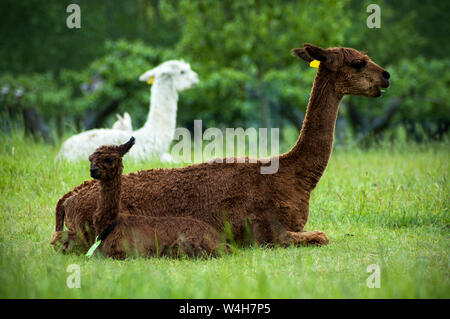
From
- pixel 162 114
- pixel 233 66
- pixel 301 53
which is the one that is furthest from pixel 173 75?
pixel 233 66

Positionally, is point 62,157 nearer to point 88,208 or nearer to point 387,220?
point 88,208

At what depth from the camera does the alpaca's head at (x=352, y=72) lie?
5.16 metres

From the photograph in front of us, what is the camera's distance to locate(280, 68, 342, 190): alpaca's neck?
17.1 ft

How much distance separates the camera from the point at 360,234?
Answer: 5.74 meters

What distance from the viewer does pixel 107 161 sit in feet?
14.3

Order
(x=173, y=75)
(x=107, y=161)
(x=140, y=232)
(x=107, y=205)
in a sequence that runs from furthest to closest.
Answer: (x=173, y=75) < (x=140, y=232) < (x=107, y=205) < (x=107, y=161)

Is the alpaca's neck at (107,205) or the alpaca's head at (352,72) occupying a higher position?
the alpaca's head at (352,72)

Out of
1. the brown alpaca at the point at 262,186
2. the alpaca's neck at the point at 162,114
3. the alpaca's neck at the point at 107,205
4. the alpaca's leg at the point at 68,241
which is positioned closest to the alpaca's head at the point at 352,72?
the brown alpaca at the point at 262,186

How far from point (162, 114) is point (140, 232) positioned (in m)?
5.20

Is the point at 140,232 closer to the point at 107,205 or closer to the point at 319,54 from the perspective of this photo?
the point at 107,205

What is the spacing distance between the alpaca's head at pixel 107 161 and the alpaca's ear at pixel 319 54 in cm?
179

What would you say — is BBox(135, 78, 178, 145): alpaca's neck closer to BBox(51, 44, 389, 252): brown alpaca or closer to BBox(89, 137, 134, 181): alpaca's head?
BBox(51, 44, 389, 252): brown alpaca

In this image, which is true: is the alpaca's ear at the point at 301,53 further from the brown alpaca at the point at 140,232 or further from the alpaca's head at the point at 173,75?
the alpaca's head at the point at 173,75
